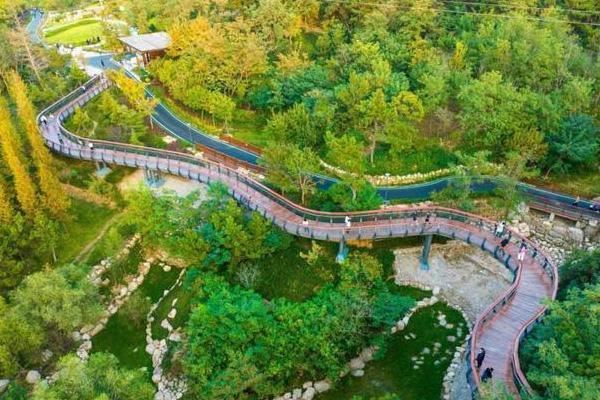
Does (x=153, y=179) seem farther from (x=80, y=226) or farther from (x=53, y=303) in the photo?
(x=53, y=303)

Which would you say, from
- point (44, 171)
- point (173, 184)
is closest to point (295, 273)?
point (173, 184)

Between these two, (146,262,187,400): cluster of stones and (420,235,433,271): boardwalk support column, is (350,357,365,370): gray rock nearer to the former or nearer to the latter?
(420,235,433,271): boardwalk support column

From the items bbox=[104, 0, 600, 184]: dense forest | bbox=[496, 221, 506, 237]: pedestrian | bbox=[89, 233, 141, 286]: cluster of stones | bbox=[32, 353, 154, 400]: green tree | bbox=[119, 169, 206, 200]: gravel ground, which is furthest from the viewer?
bbox=[119, 169, 206, 200]: gravel ground

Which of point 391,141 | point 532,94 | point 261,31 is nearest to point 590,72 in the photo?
point 532,94

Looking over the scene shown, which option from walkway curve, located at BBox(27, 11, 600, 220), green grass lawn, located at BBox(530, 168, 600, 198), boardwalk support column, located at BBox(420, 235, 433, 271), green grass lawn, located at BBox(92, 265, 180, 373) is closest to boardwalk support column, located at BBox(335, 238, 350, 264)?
boardwalk support column, located at BBox(420, 235, 433, 271)

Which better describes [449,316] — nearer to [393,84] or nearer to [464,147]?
[464,147]

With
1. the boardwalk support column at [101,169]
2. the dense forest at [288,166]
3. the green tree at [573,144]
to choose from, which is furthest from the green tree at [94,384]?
the green tree at [573,144]
